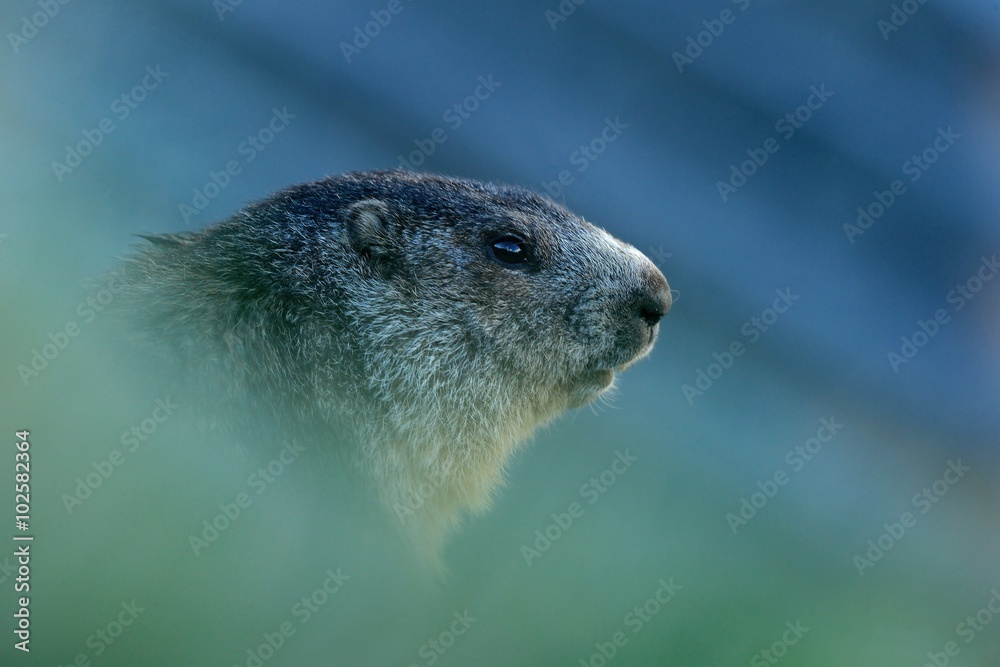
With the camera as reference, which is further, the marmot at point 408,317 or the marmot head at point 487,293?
the marmot head at point 487,293

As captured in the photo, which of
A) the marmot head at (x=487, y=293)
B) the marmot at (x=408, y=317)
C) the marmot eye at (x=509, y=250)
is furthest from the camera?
the marmot eye at (x=509, y=250)

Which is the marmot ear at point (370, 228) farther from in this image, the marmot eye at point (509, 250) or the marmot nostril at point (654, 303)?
the marmot nostril at point (654, 303)

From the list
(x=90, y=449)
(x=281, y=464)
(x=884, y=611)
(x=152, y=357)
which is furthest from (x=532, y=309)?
(x=884, y=611)

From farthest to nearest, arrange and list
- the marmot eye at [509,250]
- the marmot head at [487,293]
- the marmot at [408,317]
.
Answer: the marmot eye at [509,250]
the marmot head at [487,293]
the marmot at [408,317]

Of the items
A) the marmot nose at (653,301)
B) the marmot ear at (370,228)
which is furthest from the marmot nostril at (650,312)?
the marmot ear at (370,228)

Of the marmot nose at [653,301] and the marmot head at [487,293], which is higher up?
the marmot nose at [653,301]

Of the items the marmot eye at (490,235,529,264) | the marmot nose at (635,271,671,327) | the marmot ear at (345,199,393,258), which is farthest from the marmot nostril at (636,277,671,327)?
the marmot ear at (345,199,393,258)

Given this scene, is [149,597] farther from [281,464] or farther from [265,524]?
[281,464]
